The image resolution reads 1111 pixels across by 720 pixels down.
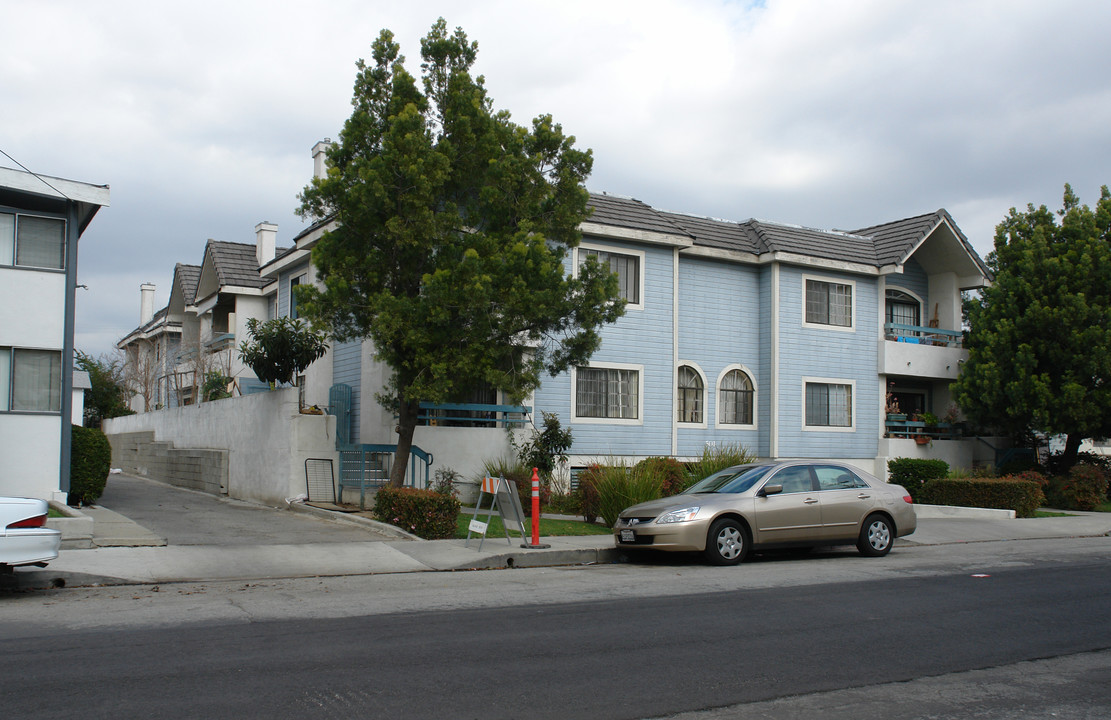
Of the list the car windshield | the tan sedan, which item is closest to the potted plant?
the tan sedan

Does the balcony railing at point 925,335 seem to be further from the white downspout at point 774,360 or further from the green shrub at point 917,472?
the white downspout at point 774,360

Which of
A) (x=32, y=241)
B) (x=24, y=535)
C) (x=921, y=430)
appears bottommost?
(x=24, y=535)

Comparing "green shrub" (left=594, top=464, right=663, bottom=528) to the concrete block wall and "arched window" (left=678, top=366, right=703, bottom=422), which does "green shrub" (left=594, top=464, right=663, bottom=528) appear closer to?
"arched window" (left=678, top=366, right=703, bottom=422)

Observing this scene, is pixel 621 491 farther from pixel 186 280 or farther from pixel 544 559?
pixel 186 280

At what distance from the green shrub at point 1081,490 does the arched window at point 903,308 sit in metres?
6.41

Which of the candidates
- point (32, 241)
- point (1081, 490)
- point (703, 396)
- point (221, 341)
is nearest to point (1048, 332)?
point (1081, 490)

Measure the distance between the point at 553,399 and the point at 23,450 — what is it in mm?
10509

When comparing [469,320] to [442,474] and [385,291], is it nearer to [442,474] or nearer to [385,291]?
[385,291]

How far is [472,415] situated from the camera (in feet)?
66.9

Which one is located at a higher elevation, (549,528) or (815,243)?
(815,243)

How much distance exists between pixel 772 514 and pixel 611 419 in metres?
9.35

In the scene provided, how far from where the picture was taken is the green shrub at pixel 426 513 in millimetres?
A: 14242

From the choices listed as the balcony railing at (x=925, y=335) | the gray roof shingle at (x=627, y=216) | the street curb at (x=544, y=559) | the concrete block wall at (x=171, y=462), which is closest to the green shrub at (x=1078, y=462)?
the balcony railing at (x=925, y=335)

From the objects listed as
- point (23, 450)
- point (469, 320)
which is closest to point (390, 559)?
point (469, 320)
